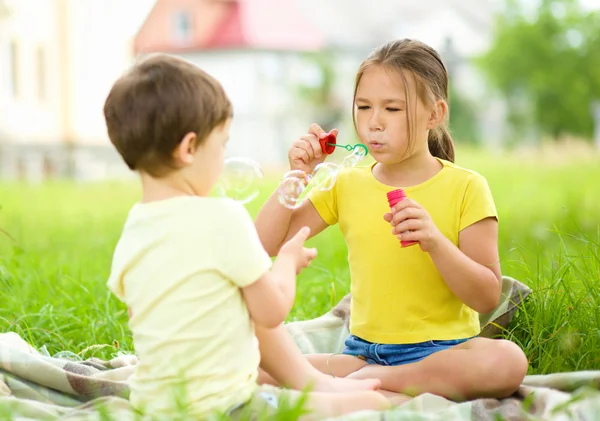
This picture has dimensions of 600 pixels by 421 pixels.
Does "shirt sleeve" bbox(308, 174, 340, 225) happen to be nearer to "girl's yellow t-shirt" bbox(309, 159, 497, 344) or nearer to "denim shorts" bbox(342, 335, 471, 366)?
"girl's yellow t-shirt" bbox(309, 159, 497, 344)

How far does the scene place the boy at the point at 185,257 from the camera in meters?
2.05

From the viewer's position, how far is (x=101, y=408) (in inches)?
79.2

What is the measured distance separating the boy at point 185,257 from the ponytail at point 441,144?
3.23ft

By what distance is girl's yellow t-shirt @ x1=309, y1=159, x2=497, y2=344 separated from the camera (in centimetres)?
265

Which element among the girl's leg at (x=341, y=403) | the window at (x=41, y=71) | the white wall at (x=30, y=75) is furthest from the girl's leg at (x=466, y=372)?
the window at (x=41, y=71)

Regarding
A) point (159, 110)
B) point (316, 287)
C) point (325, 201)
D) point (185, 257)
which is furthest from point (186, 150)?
point (316, 287)

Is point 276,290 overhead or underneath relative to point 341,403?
overhead

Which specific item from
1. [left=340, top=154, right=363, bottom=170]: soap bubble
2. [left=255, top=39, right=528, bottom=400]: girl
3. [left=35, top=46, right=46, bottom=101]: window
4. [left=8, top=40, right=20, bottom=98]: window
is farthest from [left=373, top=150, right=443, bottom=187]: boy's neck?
[left=35, top=46, right=46, bottom=101]: window

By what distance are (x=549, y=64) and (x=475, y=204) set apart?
27655mm

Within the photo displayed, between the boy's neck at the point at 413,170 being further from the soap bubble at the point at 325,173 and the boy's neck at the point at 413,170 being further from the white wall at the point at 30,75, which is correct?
the white wall at the point at 30,75

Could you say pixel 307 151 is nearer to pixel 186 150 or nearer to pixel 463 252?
pixel 463 252

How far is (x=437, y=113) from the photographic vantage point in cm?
271

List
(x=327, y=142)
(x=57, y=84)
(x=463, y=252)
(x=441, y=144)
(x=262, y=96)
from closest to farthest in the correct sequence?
1. (x=463, y=252)
2. (x=327, y=142)
3. (x=441, y=144)
4. (x=57, y=84)
5. (x=262, y=96)

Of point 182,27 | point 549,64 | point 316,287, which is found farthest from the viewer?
point 182,27
